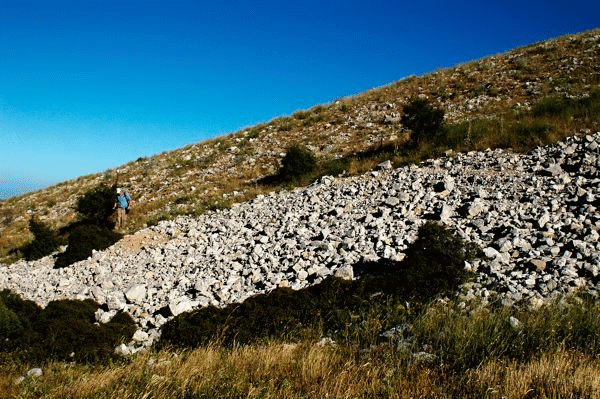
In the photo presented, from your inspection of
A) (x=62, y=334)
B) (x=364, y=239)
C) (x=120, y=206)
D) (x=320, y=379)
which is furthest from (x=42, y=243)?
(x=320, y=379)

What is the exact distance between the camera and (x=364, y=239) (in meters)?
10.0

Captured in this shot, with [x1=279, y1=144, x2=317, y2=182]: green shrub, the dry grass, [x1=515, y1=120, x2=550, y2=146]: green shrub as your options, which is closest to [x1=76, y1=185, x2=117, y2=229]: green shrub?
[x1=279, y1=144, x2=317, y2=182]: green shrub

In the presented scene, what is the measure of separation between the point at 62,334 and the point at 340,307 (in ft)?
16.7

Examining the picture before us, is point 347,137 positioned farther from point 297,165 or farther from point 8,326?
point 8,326

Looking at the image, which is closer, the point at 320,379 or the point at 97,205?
the point at 320,379

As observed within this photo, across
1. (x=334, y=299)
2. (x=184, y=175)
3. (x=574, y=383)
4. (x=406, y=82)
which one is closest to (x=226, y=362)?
(x=334, y=299)

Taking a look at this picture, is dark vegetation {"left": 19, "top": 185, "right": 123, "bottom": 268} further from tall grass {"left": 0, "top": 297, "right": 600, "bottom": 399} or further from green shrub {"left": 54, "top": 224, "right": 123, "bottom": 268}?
tall grass {"left": 0, "top": 297, "right": 600, "bottom": 399}

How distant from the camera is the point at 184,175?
957 inches

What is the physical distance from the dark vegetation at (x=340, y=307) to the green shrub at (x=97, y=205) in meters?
13.2

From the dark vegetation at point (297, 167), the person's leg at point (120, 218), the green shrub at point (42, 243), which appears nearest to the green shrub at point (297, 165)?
the dark vegetation at point (297, 167)

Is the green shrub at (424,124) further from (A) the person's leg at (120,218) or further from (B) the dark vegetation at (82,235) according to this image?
(A) the person's leg at (120,218)

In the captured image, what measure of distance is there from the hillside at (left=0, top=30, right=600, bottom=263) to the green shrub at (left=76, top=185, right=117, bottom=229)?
4.75ft

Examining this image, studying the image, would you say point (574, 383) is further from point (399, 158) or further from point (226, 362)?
point (399, 158)

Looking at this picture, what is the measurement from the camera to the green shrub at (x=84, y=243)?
1353cm
